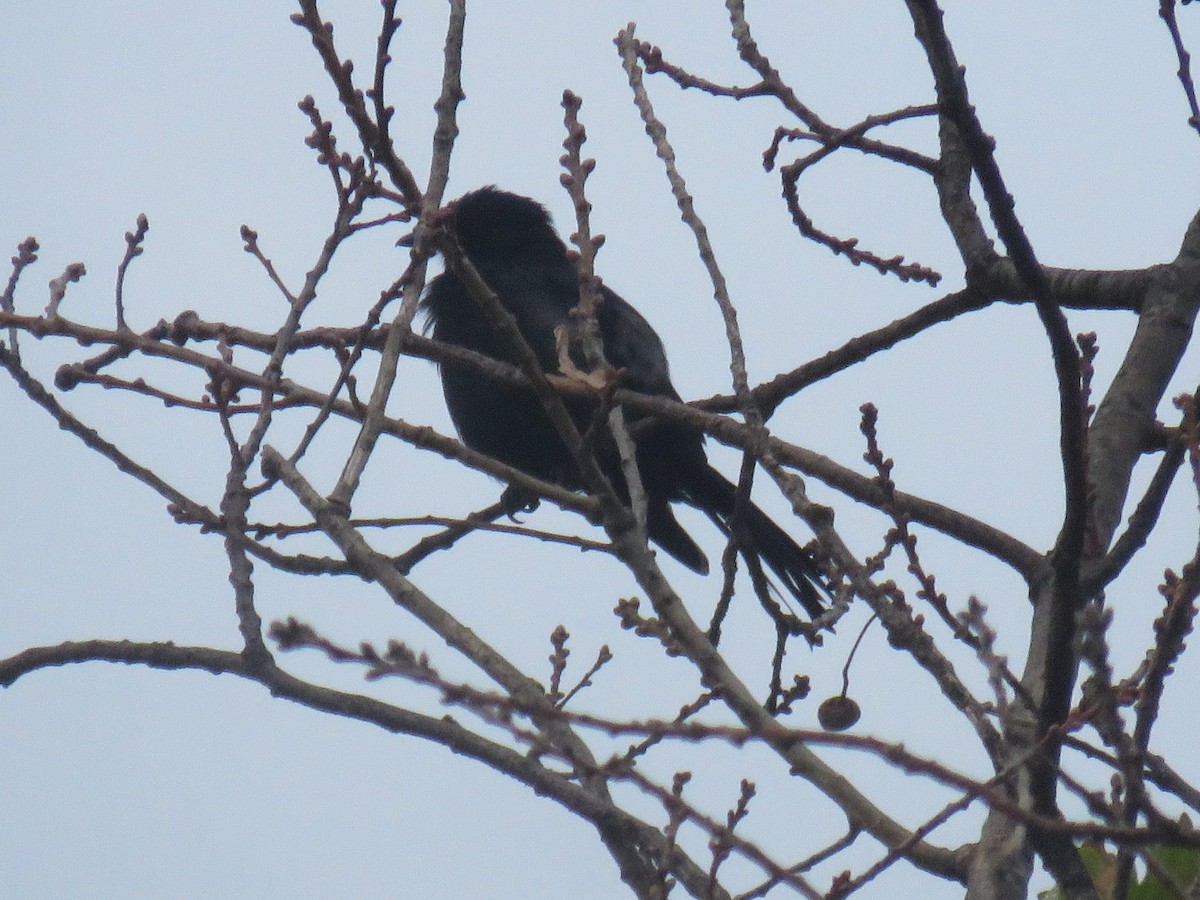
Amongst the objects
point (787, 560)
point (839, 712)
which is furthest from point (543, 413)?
point (839, 712)

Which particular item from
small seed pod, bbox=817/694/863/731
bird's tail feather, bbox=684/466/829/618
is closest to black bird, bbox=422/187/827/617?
bird's tail feather, bbox=684/466/829/618

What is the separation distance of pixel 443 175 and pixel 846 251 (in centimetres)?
134

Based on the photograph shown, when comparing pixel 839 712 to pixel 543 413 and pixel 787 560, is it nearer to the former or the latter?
pixel 787 560

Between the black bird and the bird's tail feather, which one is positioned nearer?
the bird's tail feather

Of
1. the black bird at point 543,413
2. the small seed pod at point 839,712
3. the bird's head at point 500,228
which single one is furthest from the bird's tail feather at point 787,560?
the small seed pod at point 839,712

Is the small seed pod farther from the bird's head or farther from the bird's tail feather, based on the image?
the bird's head

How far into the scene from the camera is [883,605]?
2037 mm

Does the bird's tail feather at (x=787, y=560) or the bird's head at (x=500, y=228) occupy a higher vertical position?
the bird's head at (x=500, y=228)

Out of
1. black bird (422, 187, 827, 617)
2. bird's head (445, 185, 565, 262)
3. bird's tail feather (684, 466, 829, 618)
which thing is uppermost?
bird's head (445, 185, 565, 262)

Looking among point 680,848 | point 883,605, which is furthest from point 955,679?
point 680,848

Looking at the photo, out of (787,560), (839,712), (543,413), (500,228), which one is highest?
(500,228)

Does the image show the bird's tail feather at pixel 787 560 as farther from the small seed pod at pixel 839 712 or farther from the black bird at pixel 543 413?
the small seed pod at pixel 839 712

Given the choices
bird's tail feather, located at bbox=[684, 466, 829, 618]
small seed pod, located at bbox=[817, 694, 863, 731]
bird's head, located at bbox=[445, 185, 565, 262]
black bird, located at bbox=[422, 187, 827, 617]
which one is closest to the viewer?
small seed pod, located at bbox=[817, 694, 863, 731]

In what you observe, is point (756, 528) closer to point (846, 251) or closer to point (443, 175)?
point (846, 251)
